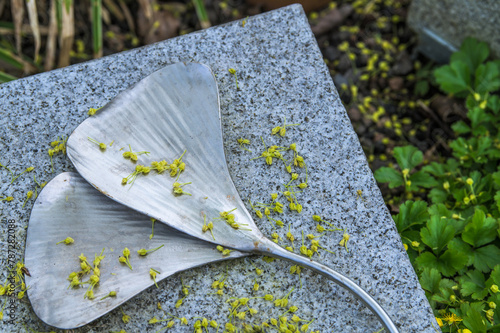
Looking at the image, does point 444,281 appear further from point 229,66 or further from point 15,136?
point 15,136

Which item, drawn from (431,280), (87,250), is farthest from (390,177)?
(87,250)

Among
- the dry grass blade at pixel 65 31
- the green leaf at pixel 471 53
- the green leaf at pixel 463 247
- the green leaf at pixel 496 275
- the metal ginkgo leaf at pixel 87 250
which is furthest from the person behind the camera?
the dry grass blade at pixel 65 31

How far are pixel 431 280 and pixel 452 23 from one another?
1.04 meters

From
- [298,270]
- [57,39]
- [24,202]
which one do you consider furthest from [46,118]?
[57,39]

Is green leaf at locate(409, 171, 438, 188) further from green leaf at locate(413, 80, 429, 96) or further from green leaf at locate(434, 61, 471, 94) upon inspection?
green leaf at locate(413, 80, 429, 96)

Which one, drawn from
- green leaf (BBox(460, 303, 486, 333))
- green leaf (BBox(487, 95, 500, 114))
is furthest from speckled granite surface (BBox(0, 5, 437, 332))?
green leaf (BBox(487, 95, 500, 114))

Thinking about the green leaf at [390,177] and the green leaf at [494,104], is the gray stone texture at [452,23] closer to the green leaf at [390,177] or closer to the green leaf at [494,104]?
the green leaf at [494,104]

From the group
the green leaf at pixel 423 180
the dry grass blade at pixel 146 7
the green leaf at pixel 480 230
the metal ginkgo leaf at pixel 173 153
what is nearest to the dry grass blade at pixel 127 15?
the dry grass blade at pixel 146 7

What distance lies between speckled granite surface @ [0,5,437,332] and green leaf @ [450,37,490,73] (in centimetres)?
69

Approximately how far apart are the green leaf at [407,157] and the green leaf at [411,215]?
17 centimetres

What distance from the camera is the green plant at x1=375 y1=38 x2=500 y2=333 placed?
1.27 meters

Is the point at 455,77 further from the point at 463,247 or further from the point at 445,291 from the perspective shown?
the point at 445,291

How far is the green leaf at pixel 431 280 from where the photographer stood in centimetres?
128

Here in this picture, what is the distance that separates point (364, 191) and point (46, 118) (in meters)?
0.86
